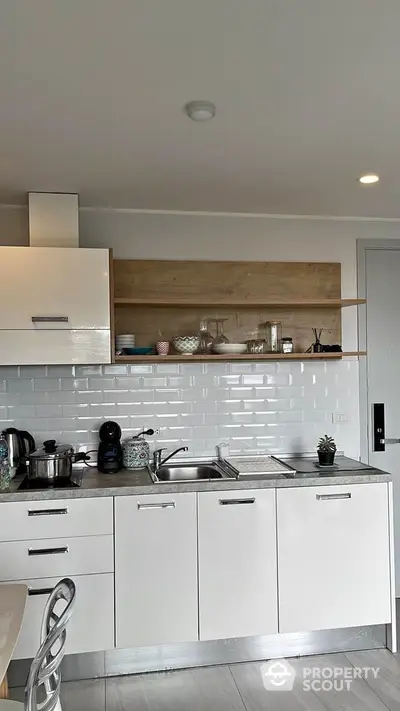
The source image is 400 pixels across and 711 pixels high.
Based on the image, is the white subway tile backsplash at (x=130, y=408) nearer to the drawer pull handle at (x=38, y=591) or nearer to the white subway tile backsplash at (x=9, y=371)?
the white subway tile backsplash at (x=9, y=371)

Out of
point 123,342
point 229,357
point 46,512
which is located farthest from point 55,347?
point 229,357

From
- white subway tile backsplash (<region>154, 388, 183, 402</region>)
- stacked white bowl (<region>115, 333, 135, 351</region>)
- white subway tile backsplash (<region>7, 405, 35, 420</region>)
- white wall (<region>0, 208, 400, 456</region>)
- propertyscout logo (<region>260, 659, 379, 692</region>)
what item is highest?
white wall (<region>0, 208, 400, 456</region>)

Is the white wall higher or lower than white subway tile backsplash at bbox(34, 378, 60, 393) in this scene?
higher

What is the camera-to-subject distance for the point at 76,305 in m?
2.93

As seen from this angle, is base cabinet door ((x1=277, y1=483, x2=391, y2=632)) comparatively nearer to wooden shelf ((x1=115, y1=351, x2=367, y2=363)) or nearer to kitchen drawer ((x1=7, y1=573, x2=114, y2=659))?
wooden shelf ((x1=115, y1=351, x2=367, y2=363))

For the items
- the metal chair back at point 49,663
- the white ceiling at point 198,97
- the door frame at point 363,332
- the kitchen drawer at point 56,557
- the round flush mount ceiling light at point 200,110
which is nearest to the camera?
the metal chair back at point 49,663

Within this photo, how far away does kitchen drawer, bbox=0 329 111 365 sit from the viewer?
2.88 meters

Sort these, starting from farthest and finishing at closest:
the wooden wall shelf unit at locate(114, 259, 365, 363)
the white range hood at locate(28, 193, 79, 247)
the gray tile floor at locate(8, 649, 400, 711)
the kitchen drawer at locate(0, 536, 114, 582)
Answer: the wooden wall shelf unit at locate(114, 259, 365, 363) < the white range hood at locate(28, 193, 79, 247) < the kitchen drawer at locate(0, 536, 114, 582) < the gray tile floor at locate(8, 649, 400, 711)

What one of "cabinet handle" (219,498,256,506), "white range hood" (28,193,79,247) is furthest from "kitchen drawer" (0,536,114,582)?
"white range hood" (28,193,79,247)

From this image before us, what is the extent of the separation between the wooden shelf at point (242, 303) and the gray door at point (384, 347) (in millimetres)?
261

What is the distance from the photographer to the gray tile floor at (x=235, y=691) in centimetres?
248

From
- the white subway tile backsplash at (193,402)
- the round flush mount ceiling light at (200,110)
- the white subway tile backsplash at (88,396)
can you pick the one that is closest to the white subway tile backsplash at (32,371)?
the white subway tile backsplash at (193,402)

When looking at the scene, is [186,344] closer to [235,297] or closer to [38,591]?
[235,297]

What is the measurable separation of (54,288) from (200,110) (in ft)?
4.28
